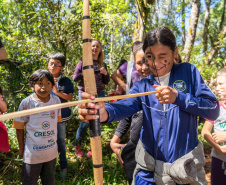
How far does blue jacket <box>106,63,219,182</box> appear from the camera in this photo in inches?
50.6

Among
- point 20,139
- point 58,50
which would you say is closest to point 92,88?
point 20,139

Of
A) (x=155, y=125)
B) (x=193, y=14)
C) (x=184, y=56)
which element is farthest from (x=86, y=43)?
(x=193, y=14)

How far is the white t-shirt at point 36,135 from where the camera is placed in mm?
1993

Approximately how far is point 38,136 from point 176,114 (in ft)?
4.56

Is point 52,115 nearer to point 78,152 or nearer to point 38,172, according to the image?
point 38,172

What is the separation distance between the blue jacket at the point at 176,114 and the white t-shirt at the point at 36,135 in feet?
3.48

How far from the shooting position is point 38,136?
2.03 metres

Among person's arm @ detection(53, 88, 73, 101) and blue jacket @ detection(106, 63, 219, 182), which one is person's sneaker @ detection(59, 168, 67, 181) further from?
blue jacket @ detection(106, 63, 219, 182)

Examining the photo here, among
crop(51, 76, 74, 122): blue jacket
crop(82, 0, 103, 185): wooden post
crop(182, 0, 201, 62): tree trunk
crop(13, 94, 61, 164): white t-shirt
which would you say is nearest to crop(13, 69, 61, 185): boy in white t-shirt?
crop(13, 94, 61, 164): white t-shirt

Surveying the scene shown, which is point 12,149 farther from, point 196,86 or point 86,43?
point 196,86

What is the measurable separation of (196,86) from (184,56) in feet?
14.7

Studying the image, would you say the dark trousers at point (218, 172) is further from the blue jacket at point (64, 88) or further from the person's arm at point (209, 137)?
the blue jacket at point (64, 88)

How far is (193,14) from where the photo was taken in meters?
5.81

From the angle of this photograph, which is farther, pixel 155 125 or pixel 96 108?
pixel 155 125
